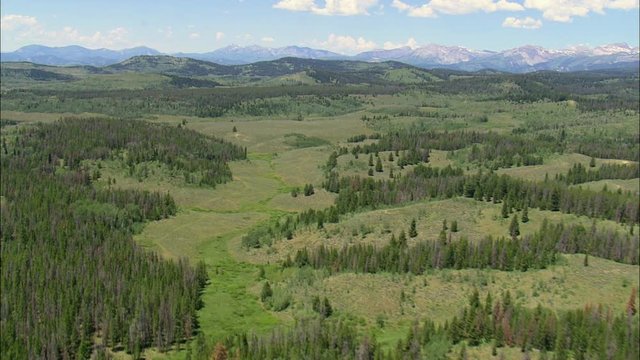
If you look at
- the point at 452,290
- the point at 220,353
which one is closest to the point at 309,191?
the point at 452,290

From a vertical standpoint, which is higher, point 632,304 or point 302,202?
point 632,304

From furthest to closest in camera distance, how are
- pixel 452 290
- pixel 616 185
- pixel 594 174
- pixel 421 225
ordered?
pixel 594 174 → pixel 616 185 → pixel 421 225 → pixel 452 290

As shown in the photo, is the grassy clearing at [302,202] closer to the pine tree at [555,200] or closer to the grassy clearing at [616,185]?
the pine tree at [555,200]

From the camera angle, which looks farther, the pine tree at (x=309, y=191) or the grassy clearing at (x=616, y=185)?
the pine tree at (x=309, y=191)

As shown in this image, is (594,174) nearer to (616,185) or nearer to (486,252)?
(616,185)

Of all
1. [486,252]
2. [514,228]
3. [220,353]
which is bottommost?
[220,353]

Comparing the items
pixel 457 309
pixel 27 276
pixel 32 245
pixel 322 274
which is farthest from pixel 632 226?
pixel 32 245

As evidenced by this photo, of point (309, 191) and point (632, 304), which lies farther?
point (309, 191)

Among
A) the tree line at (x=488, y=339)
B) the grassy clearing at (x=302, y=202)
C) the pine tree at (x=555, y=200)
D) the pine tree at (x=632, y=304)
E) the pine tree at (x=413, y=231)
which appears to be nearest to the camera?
the tree line at (x=488, y=339)

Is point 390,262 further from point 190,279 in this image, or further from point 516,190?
point 516,190

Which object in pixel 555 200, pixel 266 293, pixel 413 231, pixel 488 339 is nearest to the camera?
pixel 488 339

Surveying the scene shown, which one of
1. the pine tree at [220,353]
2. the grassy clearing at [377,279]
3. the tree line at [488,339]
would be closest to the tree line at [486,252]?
the grassy clearing at [377,279]
